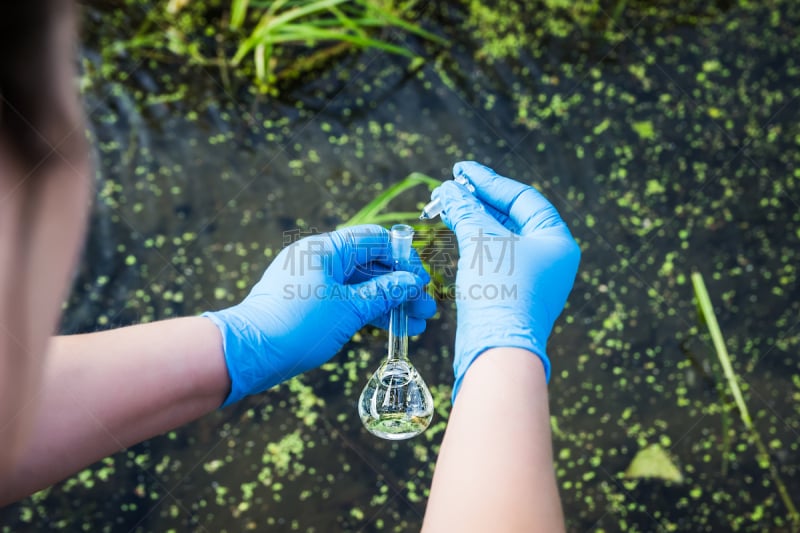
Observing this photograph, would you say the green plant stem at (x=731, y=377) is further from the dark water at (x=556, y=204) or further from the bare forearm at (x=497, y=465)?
the bare forearm at (x=497, y=465)

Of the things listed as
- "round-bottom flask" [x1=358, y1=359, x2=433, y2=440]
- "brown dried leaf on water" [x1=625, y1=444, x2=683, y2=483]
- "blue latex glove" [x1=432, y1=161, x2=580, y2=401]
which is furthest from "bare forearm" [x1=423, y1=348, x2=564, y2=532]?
"brown dried leaf on water" [x1=625, y1=444, x2=683, y2=483]

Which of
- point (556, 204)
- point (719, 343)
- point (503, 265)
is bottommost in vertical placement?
point (503, 265)

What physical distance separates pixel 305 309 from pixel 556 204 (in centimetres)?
92

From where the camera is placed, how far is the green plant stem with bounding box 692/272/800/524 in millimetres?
1449

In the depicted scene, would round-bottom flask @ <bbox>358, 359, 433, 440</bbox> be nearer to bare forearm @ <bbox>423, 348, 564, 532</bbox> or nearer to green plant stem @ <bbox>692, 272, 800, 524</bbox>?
bare forearm @ <bbox>423, 348, 564, 532</bbox>

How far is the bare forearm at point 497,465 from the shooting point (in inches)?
29.5

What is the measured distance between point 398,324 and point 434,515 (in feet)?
1.78

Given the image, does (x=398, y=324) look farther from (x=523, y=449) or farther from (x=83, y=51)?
(x=83, y=51)

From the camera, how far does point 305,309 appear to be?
1259 mm

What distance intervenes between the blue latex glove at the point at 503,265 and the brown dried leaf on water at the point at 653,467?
50 centimetres

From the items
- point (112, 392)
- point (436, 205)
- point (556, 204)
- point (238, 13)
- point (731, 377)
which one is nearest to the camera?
point (112, 392)

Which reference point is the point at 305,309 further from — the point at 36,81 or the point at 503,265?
the point at 36,81

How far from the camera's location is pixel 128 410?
1078mm

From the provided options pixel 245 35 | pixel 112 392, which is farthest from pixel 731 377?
pixel 245 35
